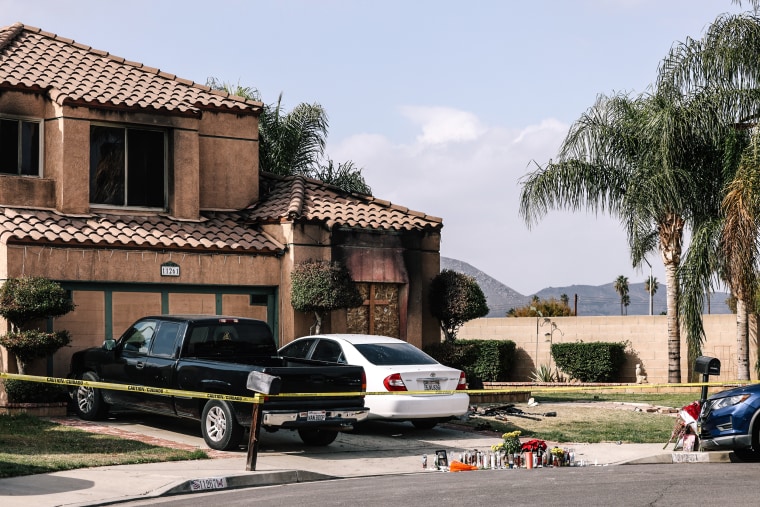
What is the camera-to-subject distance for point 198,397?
1553 centimetres

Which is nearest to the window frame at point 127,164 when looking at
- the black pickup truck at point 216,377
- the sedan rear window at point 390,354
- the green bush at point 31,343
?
the green bush at point 31,343

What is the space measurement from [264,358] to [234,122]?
9464 mm

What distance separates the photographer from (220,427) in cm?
1530

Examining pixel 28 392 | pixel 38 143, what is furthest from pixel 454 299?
pixel 28 392

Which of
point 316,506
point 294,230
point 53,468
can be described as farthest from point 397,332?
point 316,506

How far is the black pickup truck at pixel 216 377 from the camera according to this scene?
15.0 meters

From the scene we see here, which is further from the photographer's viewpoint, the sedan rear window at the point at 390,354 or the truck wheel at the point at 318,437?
the sedan rear window at the point at 390,354

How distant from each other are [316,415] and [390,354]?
2.99m

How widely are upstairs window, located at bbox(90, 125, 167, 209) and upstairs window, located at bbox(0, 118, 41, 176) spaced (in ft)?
3.52

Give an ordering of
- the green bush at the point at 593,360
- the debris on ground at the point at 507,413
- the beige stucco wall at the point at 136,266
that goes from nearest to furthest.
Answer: the debris on ground at the point at 507,413 < the beige stucco wall at the point at 136,266 < the green bush at the point at 593,360

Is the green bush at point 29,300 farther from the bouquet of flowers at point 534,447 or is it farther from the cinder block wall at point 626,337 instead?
the cinder block wall at point 626,337

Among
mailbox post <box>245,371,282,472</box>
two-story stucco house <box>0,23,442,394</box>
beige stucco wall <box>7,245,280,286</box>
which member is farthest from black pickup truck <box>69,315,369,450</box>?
two-story stucco house <box>0,23,442,394</box>

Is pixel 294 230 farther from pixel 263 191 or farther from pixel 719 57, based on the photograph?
pixel 719 57

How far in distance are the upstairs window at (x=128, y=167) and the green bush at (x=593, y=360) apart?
47.0 feet
